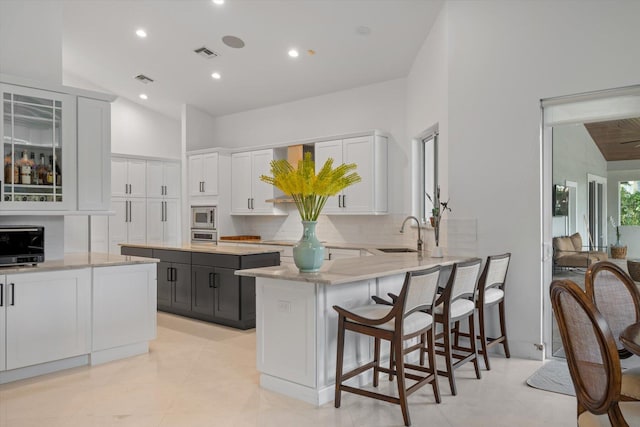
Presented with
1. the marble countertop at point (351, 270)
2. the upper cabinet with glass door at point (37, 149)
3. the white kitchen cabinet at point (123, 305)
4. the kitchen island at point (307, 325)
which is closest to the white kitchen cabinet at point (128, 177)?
the upper cabinet with glass door at point (37, 149)

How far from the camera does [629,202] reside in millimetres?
3818

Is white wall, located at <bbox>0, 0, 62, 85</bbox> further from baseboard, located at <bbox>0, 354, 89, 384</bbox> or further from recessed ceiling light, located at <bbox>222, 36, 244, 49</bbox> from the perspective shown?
baseboard, located at <bbox>0, 354, 89, 384</bbox>

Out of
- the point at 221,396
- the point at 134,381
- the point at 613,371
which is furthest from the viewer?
the point at 134,381

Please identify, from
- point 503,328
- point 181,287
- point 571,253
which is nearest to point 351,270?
point 503,328

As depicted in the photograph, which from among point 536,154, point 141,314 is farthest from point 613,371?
point 141,314

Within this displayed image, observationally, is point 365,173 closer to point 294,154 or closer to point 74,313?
point 294,154

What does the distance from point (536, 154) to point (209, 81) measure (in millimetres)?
4931

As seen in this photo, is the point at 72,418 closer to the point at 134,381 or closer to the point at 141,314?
the point at 134,381

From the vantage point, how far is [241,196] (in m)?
7.60

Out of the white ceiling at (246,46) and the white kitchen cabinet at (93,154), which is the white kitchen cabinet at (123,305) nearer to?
the white kitchen cabinet at (93,154)

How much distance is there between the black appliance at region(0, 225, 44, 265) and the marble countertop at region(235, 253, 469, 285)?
171 cm

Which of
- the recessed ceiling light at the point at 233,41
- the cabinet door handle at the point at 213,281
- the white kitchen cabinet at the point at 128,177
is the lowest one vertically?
the cabinet door handle at the point at 213,281

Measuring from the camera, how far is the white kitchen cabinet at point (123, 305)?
3.94 metres

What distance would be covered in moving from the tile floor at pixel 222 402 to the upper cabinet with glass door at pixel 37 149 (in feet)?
4.73
